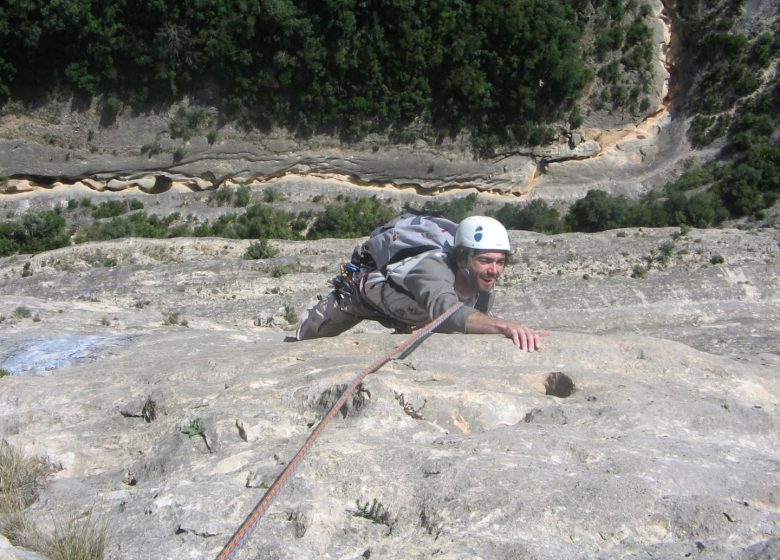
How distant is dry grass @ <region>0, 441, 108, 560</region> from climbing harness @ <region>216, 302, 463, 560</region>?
564 mm

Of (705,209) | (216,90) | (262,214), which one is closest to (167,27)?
(216,90)

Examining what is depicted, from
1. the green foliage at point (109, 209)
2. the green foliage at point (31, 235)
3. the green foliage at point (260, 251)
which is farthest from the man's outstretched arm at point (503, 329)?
the green foliage at point (109, 209)

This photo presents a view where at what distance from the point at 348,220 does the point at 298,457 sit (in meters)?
24.5

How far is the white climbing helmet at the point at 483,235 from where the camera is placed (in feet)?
18.8

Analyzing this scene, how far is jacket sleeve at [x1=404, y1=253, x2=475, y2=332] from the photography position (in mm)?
5617

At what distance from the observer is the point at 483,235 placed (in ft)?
18.8

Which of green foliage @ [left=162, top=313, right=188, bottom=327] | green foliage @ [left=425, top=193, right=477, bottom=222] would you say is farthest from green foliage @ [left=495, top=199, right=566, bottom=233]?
green foliage @ [left=162, top=313, right=188, bottom=327]

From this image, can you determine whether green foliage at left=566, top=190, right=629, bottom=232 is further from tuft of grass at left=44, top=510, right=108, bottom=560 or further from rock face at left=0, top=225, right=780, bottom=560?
tuft of grass at left=44, top=510, right=108, bottom=560

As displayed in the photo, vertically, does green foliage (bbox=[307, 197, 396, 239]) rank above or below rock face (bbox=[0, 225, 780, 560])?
above

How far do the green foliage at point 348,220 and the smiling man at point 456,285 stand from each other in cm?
2067

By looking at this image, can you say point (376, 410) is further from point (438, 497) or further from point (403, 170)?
point (403, 170)

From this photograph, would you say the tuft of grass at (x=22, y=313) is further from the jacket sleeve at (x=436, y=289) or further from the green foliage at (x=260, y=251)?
the green foliage at (x=260, y=251)

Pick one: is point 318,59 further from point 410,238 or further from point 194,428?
point 194,428

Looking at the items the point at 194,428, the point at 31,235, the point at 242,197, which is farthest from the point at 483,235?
the point at 242,197
